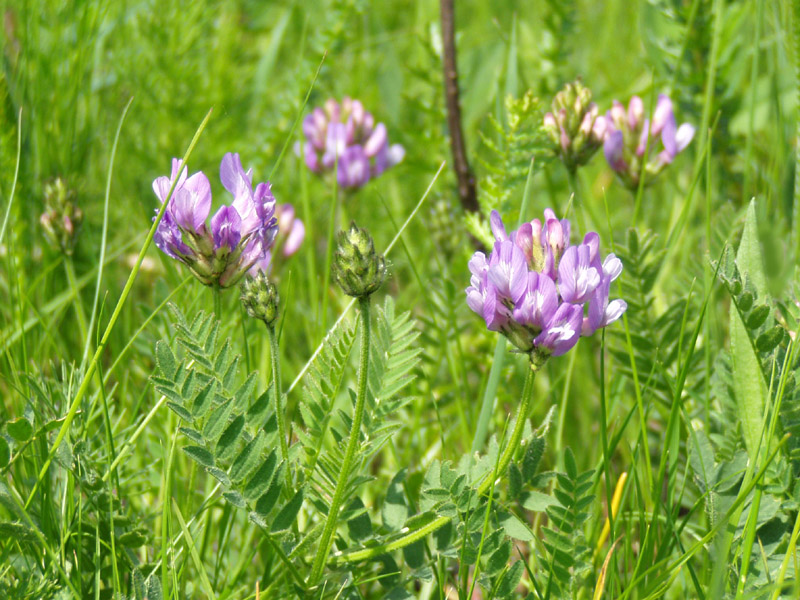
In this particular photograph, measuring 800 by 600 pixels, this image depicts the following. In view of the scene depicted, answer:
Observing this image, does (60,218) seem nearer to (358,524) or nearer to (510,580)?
(358,524)

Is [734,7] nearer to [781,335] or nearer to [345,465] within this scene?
[781,335]

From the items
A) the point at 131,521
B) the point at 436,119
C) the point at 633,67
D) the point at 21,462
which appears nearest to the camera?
the point at 131,521

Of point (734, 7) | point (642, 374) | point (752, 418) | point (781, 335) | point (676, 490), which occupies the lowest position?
point (676, 490)

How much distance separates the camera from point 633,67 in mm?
3100

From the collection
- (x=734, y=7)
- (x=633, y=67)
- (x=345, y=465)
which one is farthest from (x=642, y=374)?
(x=633, y=67)

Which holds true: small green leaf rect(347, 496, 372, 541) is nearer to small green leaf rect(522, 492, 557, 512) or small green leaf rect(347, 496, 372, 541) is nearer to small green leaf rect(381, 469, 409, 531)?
small green leaf rect(381, 469, 409, 531)

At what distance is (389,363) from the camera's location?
49.1 inches

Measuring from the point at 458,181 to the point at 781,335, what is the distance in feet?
3.44

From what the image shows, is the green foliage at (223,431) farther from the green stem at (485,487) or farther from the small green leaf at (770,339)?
the small green leaf at (770,339)

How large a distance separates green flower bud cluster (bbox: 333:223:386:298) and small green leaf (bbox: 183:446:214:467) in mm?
279

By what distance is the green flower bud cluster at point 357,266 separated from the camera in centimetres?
99

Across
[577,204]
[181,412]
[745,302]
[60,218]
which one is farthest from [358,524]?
[60,218]

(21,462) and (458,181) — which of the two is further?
(458,181)

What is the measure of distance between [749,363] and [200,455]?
81 centimetres
